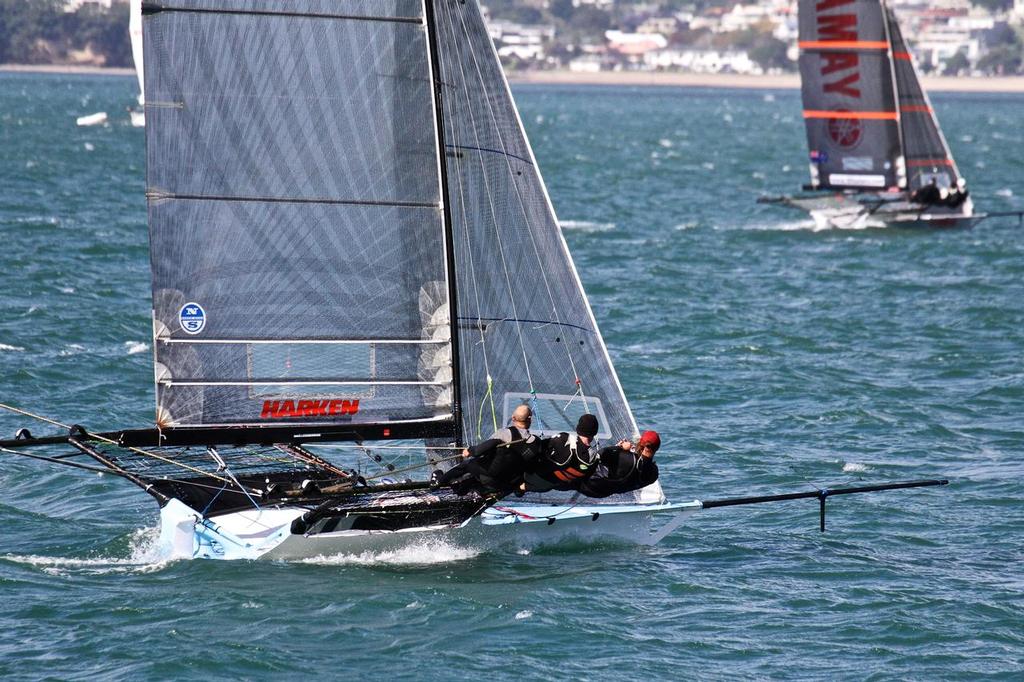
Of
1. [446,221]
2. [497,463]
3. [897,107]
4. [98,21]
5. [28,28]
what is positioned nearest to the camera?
[497,463]

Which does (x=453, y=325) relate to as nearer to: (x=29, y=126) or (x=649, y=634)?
(x=649, y=634)

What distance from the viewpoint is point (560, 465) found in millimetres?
16547

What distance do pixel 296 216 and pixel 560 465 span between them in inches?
138

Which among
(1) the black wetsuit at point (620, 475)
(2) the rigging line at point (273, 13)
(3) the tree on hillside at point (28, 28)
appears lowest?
(1) the black wetsuit at point (620, 475)

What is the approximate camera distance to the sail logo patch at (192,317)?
1644 centimetres

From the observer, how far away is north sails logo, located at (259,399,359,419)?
16734 mm

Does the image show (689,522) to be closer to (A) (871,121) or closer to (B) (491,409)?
(B) (491,409)

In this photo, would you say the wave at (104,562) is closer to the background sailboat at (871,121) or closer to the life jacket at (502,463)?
the life jacket at (502,463)

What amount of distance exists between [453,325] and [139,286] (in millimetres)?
19442

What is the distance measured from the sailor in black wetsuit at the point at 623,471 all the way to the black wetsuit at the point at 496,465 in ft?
2.23

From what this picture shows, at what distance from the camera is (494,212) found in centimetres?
1727

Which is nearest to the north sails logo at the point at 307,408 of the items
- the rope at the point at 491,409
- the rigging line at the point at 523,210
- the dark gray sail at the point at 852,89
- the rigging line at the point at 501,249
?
the rope at the point at 491,409

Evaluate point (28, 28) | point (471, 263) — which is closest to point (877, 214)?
point (471, 263)

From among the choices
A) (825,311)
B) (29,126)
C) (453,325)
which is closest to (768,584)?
(453,325)
